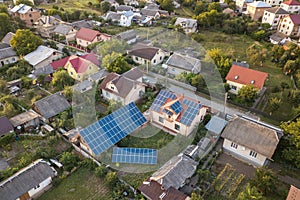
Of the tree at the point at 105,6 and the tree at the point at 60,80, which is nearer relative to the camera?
the tree at the point at 60,80

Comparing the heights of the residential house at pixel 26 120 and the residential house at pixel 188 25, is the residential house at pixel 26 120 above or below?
below

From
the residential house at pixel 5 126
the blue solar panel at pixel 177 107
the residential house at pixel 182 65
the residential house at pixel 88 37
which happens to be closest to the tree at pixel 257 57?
the residential house at pixel 182 65

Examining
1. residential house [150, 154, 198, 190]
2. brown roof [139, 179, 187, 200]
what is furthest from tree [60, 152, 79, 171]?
residential house [150, 154, 198, 190]

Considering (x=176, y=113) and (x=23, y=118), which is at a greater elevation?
(x=176, y=113)

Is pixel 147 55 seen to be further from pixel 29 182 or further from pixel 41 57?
pixel 29 182

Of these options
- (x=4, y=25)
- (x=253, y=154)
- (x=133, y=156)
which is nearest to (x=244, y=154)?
(x=253, y=154)

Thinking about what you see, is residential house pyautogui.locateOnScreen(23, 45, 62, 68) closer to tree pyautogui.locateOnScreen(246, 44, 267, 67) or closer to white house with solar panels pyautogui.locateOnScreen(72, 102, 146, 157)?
white house with solar panels pyautogui.locateOnScreen(72, 102, 146, 157)

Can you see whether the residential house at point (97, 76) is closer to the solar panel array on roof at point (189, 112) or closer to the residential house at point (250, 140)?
the solar panel array on roof at point (189, 112)
